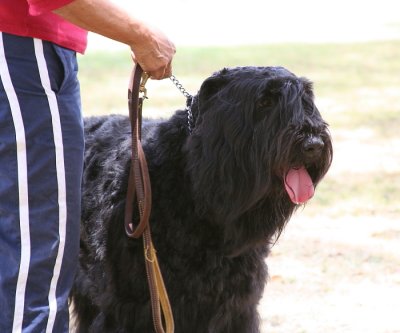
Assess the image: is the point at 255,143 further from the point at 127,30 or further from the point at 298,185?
the point at 127,30

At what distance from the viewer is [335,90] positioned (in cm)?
1509

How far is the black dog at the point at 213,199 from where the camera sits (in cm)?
372

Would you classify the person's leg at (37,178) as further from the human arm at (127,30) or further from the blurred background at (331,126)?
the blurred background at (331,126)

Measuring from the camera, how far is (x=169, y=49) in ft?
11.8

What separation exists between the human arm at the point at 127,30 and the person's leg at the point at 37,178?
0.22m

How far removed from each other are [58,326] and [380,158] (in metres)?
7.03

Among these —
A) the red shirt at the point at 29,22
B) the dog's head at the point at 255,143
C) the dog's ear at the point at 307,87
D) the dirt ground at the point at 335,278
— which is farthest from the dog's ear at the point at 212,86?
the dirt ground at the point at 335,278

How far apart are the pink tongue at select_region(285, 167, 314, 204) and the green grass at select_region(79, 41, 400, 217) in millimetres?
4228

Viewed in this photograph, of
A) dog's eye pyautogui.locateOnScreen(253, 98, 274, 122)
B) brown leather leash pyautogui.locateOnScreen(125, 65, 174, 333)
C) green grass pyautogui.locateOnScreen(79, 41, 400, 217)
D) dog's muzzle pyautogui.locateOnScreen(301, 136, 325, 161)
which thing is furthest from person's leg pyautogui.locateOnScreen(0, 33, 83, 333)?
green grass pyautogui.locateOnScreen(79, 41, 400, 217)

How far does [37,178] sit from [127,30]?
62cm

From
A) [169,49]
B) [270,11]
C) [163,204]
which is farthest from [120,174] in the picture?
[270,11]

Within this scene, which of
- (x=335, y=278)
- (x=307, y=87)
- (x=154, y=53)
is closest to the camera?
(x=154, y=53)

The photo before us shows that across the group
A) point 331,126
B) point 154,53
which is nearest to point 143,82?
point 154,53

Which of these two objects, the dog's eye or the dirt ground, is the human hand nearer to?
the dog's eye
